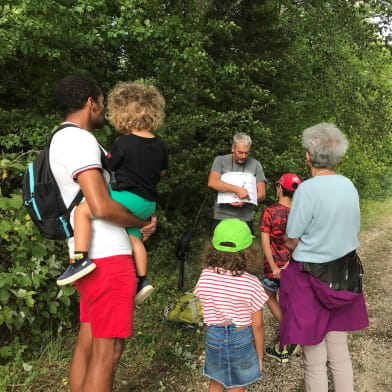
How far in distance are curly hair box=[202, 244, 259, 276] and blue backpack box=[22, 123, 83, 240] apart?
2.86ft

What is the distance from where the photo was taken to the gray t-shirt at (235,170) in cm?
392

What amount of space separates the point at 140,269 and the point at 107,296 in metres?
0.33

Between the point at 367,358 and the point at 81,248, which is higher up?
the point at 81,248

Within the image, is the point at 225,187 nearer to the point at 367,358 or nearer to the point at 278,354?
the point at 278,354

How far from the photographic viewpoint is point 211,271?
2.29 m

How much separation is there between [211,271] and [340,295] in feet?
2.71

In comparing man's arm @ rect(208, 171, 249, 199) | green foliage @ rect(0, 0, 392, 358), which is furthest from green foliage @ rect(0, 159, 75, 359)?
man's arm @ rect(208, 171, 249, 199)

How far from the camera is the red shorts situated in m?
1.80

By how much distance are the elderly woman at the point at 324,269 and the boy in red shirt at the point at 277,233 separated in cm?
81

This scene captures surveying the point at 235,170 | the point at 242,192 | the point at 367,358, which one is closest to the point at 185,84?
the point at 235,170

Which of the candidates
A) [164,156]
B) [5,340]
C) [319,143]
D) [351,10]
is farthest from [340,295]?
[351,10]

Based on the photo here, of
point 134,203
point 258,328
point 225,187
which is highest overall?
point 134,203

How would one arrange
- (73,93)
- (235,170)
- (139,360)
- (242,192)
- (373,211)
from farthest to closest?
(373,211), (235,170), (242,192), (139,360), (73,93)

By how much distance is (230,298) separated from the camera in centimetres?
217
